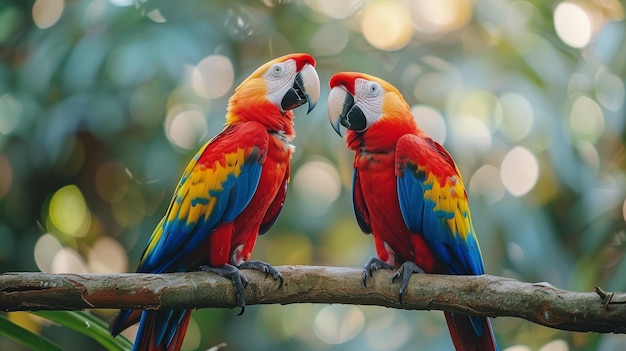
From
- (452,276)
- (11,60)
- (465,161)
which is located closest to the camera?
(452,276)

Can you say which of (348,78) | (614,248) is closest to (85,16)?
(348,78)

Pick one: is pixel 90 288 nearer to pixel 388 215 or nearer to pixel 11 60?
pixel 388 215

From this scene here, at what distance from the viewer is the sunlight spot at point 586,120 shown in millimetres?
3025

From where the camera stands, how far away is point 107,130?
3031 millimetres

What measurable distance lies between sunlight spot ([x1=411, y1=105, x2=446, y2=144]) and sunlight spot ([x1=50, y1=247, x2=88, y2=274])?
1797 millimetres

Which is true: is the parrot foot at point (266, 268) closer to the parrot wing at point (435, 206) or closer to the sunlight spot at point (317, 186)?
the parrot wing at point (435, 206)

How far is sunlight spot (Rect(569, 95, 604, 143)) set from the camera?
3025 millimetres

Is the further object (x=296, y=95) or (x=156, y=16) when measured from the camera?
(x=156, y=16)

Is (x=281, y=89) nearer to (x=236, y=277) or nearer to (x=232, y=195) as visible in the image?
(x=232, y=195)

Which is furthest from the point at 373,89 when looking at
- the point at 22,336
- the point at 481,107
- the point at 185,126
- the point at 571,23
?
the point at 571,23

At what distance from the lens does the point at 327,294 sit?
5.31ft

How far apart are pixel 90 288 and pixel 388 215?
0.79 metres

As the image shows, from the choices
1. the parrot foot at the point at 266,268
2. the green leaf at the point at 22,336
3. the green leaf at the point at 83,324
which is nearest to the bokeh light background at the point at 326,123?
the parrot foot at the point at 266,268

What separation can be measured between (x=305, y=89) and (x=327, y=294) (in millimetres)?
542
